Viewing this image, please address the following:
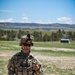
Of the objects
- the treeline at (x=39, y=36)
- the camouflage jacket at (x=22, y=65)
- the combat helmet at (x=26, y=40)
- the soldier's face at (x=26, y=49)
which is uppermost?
the combat helmet at (x=26, y=40)

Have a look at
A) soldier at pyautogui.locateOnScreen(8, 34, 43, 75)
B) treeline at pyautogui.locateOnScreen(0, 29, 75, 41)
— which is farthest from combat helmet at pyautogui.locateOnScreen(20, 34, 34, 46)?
treeline at pyautogui.locateOnScreen(0, 29, 75, 41)

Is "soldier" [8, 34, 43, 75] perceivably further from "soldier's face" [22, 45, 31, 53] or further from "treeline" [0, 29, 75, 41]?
"treeline" [0, 29, 75, 41]

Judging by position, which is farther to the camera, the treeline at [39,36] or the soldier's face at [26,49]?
the treeline at [39,36]

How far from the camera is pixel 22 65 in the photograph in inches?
182

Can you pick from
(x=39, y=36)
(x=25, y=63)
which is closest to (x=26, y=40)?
(x=25, y=63)

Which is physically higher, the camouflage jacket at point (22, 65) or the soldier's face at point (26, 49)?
the soldier's face at point (26, 49)

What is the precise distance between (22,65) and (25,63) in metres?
0.07

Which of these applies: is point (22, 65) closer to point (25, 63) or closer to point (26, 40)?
point (25, 63)

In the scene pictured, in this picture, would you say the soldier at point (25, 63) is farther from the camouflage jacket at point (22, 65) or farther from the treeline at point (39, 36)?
the treeline at point (39, 36)

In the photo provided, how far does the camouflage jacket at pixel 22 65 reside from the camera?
4.60 meters

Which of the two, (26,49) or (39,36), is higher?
(26,49)

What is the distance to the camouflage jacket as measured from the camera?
4598mm

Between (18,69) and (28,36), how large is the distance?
59cm

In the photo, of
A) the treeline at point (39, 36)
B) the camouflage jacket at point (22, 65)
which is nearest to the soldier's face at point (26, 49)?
the camouflage jacket at point (22, 65)
